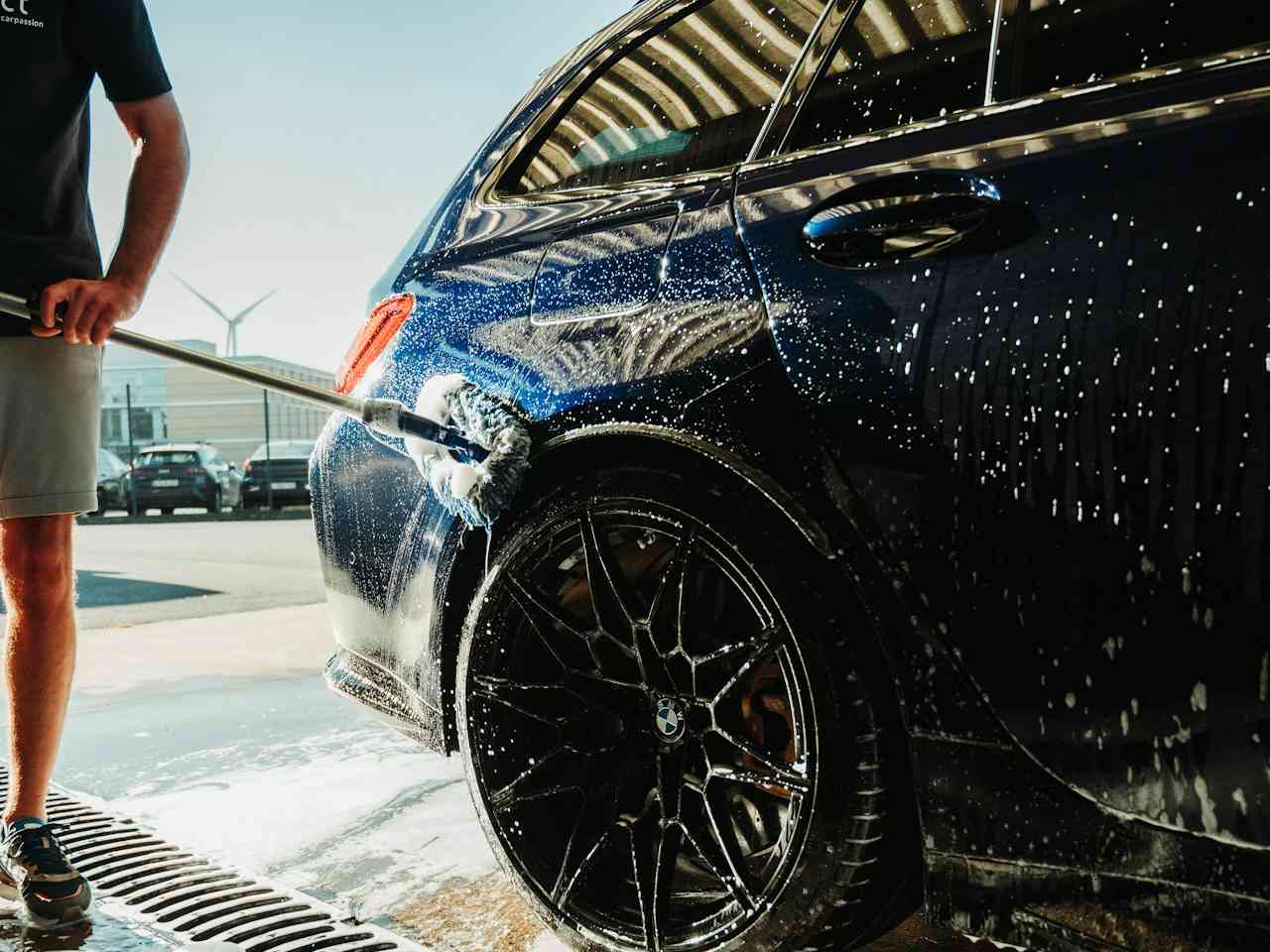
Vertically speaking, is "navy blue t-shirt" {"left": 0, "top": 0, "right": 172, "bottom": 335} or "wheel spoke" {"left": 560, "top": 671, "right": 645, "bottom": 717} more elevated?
"navy blue t-shirt" {"left": 0, "top": 0, "right": 172, "bottom": 335}

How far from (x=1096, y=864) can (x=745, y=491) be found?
0.63 metres

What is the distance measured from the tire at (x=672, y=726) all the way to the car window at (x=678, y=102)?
0.58m

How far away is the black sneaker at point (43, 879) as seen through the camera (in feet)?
6.85

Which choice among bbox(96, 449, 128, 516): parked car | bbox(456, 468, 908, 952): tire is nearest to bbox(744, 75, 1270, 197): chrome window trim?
bbox(456, 468, 908, 952): tire

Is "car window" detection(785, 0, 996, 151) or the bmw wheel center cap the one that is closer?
"car window" detection(785, 0, 996, 151)

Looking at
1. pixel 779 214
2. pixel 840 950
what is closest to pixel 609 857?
pixel 840 950

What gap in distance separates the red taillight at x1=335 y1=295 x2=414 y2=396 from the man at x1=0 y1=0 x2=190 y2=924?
404 mm

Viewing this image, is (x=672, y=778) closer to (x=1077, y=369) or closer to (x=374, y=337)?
(x=1077, y=369)

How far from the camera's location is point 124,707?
3.91m

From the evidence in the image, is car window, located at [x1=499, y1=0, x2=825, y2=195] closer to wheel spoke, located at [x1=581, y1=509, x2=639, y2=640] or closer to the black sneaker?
wheel spoke, located at [x1=581, y1=509, x2=639, y2=640]

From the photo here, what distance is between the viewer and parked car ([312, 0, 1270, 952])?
3.92 feet

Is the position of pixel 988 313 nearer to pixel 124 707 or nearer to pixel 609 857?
pixel 609 857

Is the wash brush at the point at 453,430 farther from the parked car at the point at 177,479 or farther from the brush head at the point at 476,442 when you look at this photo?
the parked car at the point at 177,479

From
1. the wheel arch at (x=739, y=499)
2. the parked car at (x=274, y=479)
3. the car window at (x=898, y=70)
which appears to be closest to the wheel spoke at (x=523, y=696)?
the wheel arch at (x=739, y=499)
